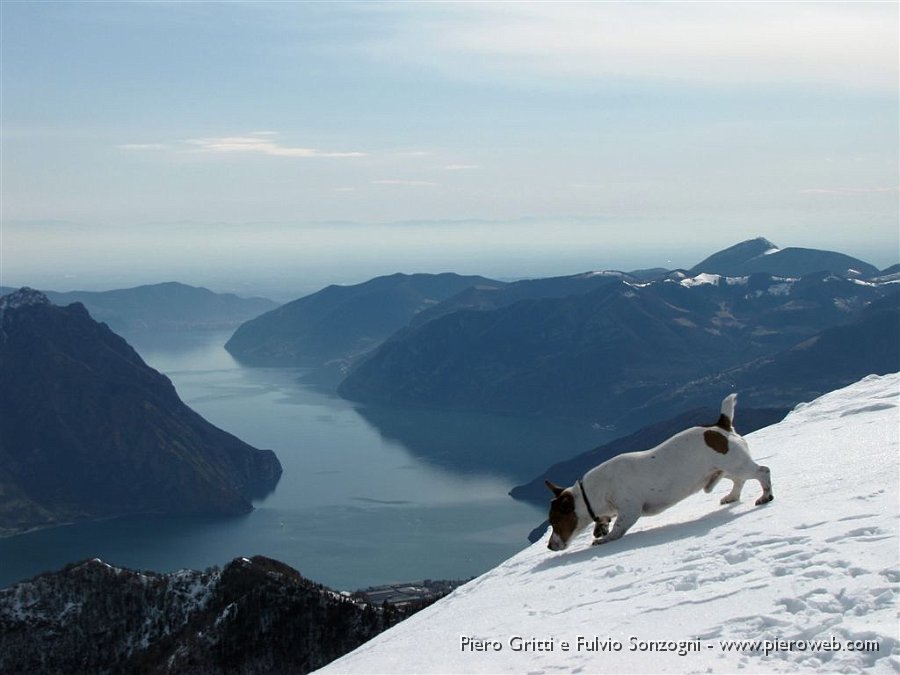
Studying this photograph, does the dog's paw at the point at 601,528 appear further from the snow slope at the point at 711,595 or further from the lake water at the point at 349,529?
the lake water at the point at 349,529

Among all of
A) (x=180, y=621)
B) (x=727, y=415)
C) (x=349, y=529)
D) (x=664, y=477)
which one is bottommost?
(x=349, y=529)

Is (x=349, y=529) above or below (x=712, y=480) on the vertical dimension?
below

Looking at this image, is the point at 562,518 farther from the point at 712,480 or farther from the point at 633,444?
the point at 633,444

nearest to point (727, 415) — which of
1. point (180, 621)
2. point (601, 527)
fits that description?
point (601, 527)

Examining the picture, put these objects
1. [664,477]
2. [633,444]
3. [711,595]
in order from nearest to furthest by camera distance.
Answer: [711,595]
[664,477]
[633,444]

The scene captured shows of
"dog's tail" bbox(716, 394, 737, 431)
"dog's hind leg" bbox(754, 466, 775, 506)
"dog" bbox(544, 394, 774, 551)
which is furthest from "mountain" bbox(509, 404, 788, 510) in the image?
"dog's hind leg" bbox(754, 466, 775, 506)
